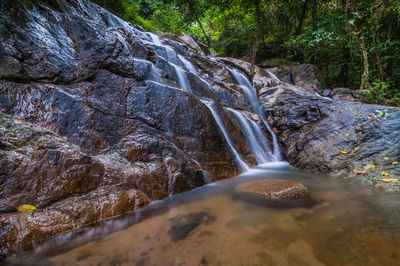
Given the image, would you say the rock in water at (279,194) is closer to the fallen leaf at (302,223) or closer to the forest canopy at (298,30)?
the fallen leaf at (302,223)

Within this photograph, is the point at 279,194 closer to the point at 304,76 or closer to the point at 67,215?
the point at 67,215

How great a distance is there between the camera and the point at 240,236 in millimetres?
1858

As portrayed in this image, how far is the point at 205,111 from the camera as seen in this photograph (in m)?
4.46

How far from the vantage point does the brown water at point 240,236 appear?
1.53 meters

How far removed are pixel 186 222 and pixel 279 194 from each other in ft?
4.76

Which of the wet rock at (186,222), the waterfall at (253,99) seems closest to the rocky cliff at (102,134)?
the waterfall at (253,99)

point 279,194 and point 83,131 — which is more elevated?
point 83,131

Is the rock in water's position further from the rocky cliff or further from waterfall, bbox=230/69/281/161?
waterfall, bbox=230/69/281/161

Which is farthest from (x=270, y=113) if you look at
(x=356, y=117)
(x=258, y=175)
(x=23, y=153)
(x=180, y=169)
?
(x=23, y=153)

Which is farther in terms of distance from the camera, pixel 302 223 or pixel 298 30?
Result: pixel 298 30

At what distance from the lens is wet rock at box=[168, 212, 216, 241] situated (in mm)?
1946

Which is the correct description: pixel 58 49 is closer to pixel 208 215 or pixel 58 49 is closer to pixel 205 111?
pixel 205 111

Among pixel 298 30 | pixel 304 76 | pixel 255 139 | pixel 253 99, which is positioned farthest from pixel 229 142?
pixel 298 30

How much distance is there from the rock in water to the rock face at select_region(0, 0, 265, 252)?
0.99m
